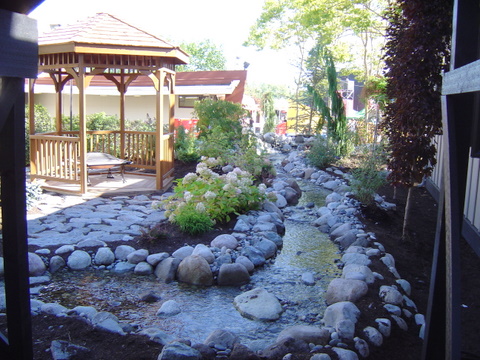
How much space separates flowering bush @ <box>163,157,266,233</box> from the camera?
255 inches

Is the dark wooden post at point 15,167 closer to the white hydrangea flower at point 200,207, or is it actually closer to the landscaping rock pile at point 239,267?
the landscaping rock pile at point 239,267

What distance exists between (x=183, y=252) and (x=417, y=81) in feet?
11.9

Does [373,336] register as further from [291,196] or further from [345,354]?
[291,196]

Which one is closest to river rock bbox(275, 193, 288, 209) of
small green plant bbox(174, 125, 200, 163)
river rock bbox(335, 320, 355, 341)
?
small green plant bbox(174, 125, 200, 163)

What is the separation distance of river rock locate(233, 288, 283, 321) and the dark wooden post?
2.48 m

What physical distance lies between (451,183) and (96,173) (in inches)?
354

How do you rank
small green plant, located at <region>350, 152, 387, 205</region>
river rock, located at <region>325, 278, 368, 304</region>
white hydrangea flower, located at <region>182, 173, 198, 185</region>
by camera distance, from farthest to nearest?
small green plant, located at <region>350, 152, 387, 205</region> → white hydrangea flower, located at <region>182, 173, 198, 185</region> → river rock, located at <region>325, 278, 368, 304</region>

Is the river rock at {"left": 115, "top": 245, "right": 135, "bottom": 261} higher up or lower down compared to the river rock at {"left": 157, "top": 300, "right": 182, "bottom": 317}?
higher up

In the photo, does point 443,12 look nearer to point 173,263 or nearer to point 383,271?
point 383,271

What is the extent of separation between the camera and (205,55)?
49156 millimetres

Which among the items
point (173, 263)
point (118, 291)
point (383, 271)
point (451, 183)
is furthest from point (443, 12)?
point (118, 291)

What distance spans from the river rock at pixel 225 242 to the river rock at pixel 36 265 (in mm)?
2042

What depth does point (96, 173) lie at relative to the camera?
10266 millimetres

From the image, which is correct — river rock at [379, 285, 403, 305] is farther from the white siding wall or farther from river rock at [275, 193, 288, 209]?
river rock at [275, 193, 288, 209]
